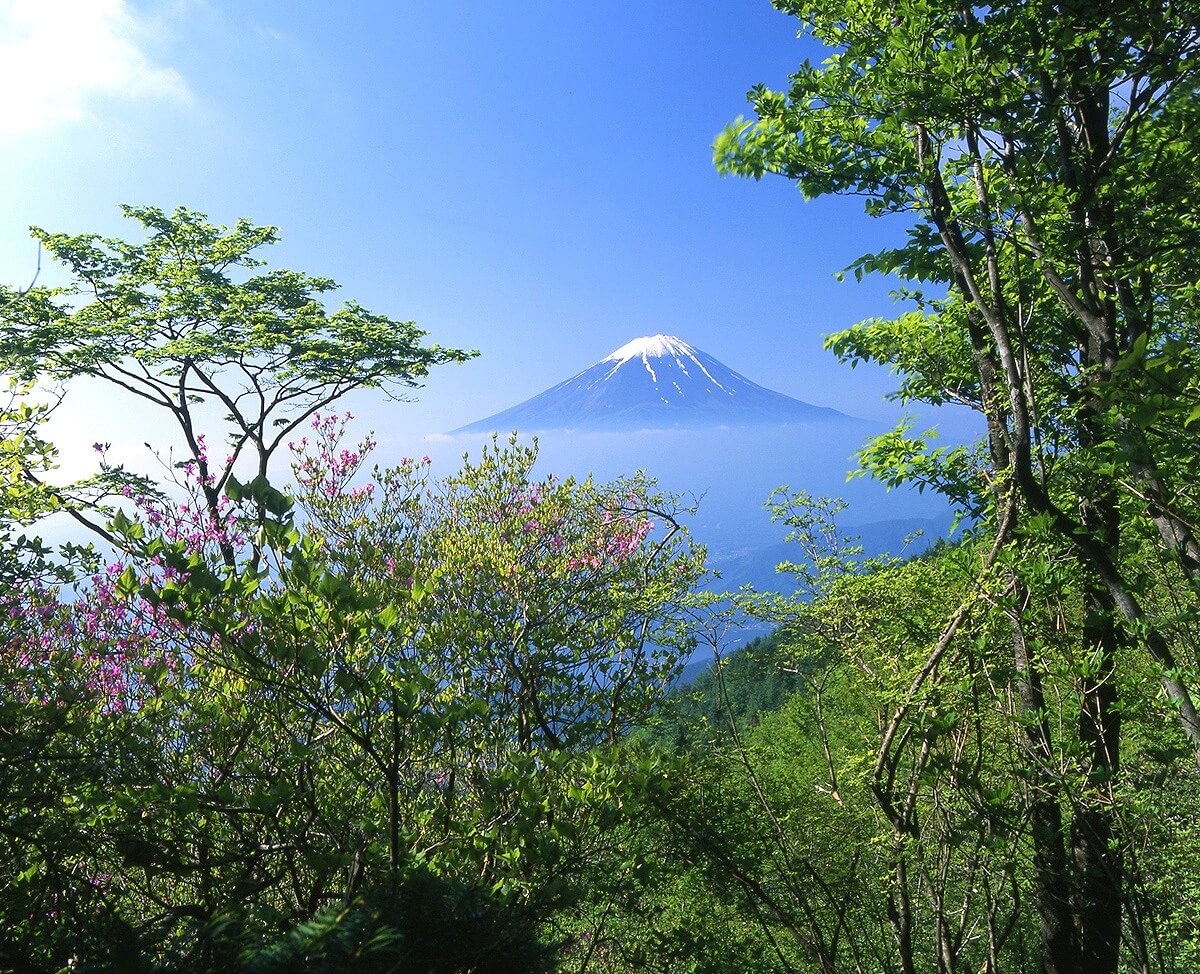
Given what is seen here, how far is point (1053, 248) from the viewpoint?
412 centimetres

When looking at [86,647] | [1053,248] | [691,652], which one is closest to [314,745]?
[86,647]

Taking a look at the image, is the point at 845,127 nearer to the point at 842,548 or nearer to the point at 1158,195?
the point at 1158,195

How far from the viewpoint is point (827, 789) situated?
4.39m

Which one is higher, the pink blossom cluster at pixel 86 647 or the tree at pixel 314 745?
the pink blossom cluster at pixel 86 647

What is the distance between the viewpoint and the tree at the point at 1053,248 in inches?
148

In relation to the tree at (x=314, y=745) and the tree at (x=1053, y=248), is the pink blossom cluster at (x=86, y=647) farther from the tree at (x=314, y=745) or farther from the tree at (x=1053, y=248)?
the tree at (x=1053, y=248)

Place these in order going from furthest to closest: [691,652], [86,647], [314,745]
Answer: [691,652]
[86,647]
[314,745]

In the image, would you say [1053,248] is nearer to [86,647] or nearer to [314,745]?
[314,745]

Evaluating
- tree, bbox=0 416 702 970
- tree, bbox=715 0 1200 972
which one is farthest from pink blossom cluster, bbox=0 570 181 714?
tree, bbox=715 0 1200 972

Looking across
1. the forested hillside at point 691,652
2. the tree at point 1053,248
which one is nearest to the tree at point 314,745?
the forested hillside at point 691,652

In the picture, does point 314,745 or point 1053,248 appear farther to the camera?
point 1053,248

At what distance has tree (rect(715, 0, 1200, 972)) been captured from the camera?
3770 mm

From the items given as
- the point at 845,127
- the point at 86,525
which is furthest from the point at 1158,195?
the point at 86,525

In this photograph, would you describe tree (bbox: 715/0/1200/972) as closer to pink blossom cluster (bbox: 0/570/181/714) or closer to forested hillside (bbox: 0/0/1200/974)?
forested hillside (bbox: 0/0/1200/974)
